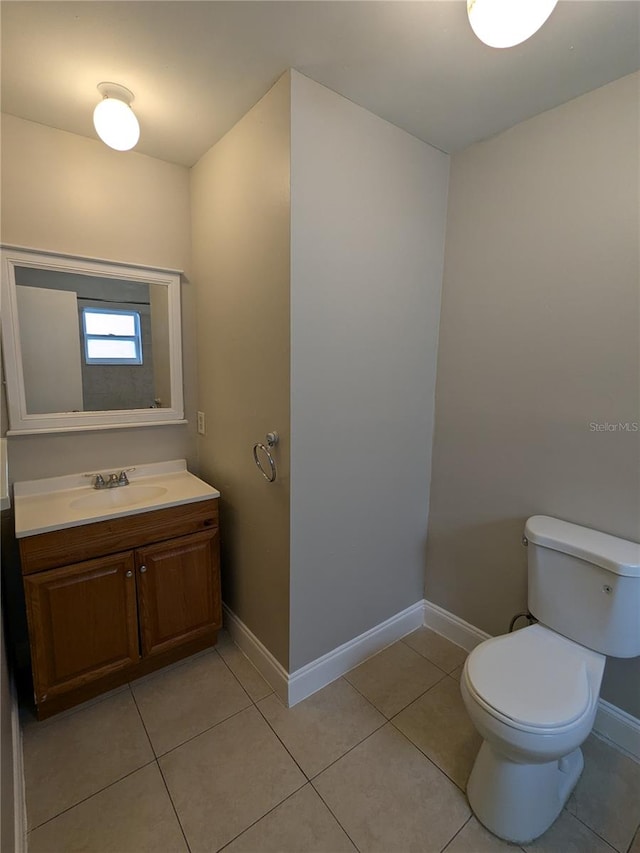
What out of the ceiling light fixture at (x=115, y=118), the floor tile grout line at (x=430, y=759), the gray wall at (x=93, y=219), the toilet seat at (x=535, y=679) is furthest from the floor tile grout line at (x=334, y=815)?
the ceiling light fixture at (x=115, y=118)

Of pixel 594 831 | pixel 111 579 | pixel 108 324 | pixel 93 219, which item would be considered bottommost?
pixel 594 831

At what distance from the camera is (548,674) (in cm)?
126

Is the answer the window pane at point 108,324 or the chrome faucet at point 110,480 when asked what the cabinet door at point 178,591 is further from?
the window pane at point 108,324

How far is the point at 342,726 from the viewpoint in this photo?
1569 mm

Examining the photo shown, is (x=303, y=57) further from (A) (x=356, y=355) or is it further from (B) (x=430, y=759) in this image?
(B) (x=430, y=759)

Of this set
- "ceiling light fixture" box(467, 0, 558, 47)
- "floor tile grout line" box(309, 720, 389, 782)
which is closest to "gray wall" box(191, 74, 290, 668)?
"floor tile grout line" box(309, 720, 389, 782)

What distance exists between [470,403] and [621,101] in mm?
1164

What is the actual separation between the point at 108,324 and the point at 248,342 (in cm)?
73

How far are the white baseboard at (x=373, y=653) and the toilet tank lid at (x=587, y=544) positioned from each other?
661mm

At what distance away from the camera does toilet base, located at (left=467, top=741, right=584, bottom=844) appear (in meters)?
1.19

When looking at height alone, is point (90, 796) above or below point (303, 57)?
below

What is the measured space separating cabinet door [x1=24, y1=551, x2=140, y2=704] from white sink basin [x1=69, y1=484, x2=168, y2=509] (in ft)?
1.01

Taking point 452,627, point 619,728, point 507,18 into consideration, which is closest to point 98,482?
point 452,627

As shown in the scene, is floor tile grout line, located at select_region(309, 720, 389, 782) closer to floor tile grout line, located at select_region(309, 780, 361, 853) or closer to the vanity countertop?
floor tile grout line, located at select_region(309, 780, 361, 853)
